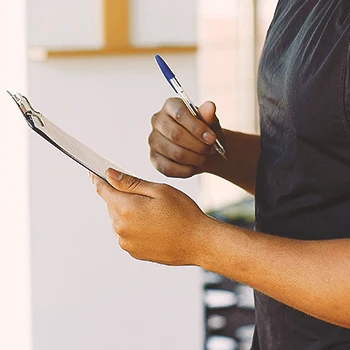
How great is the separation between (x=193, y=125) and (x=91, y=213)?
126cm

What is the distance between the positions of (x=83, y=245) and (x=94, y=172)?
1507 mm

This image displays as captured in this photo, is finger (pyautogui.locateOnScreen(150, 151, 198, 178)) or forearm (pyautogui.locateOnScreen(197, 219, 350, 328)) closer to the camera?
forearm (pyautogui.locateOnScreen(197, 219, 350, 328))

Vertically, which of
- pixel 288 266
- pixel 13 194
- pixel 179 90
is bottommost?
pixel 13 194

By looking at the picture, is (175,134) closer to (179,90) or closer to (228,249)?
(179,90)

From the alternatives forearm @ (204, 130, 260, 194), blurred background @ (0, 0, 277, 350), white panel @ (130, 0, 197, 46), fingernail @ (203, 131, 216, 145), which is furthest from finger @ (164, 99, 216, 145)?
white panel @ (130, 0, 197, 46)

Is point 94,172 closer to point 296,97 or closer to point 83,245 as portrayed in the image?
point 296,97

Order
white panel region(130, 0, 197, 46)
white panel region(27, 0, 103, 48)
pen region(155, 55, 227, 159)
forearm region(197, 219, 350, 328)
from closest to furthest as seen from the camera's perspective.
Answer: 1. forearm region(197, 219, 350, 328)
2. pen region(155, 55, 227, 159)
3. white panel region(27, 0, 103, 48)
4. white panel region(130, 0, 197, 46)

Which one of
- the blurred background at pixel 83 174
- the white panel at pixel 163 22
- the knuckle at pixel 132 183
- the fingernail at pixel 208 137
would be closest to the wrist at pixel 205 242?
the knuckle at pixel 132 183

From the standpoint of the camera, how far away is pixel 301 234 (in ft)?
4.02

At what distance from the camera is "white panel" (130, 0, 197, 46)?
2.63m

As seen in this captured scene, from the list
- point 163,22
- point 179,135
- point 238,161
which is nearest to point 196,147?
point 179,135

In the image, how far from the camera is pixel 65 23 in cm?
246

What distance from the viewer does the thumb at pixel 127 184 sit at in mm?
1096

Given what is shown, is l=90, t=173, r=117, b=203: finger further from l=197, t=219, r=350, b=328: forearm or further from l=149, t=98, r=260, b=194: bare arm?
l=149, t=98, r=260, b=194: bare arm
